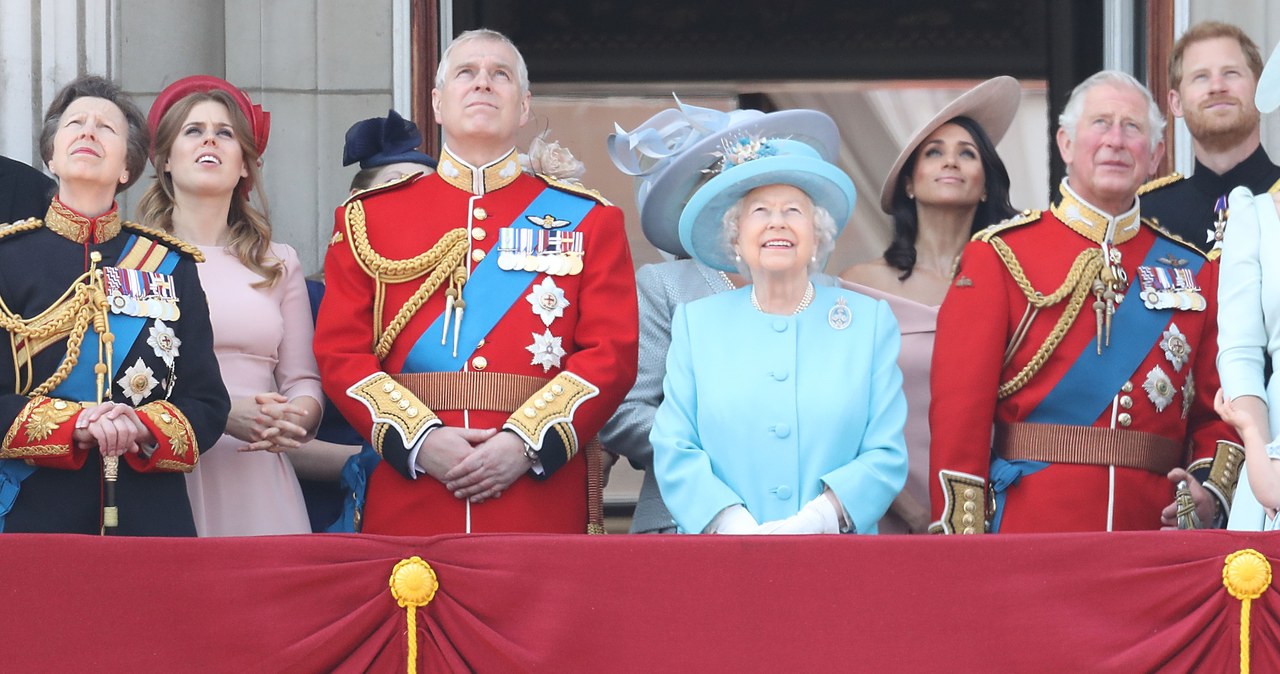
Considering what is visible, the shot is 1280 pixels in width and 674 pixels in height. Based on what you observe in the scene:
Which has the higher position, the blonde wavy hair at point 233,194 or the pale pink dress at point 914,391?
the blonde wavy hair at point 233,194

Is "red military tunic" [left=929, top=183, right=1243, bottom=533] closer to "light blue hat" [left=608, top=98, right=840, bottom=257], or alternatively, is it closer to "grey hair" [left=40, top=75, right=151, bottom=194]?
"light blue hat" [left=608, top=98, right=840, bottom=257]

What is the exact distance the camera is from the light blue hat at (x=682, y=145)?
4.68m

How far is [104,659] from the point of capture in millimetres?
3270

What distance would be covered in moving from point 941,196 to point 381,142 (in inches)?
56.4

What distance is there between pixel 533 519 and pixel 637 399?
0.54 metres

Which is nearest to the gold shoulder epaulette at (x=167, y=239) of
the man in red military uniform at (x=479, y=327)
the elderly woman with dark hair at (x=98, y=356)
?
the elderly woman with dark hair at (x=98, y=356)

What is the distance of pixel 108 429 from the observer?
3777 mm

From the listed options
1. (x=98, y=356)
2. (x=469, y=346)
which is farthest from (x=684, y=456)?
(x=98, y=356)

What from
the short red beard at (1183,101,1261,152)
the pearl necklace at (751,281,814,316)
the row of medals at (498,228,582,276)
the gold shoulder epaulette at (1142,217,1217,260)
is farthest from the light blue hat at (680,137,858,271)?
the short red beard at (1183,101,1261,152)

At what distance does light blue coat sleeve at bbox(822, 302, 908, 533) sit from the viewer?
3.92m

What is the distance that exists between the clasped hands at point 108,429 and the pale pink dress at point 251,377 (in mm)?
505

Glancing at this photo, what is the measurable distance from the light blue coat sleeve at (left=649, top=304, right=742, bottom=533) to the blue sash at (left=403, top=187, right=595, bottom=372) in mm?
361

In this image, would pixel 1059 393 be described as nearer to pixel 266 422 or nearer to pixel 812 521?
pixel 812 521

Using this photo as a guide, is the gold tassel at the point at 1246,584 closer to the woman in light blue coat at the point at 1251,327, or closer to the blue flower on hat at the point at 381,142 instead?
the woman in light blue coat at the point at 1251,327
